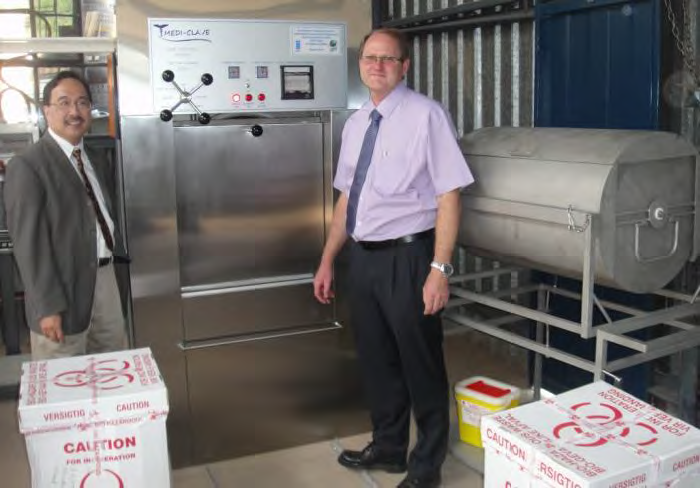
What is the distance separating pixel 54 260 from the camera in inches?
102

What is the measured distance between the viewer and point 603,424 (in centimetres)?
159

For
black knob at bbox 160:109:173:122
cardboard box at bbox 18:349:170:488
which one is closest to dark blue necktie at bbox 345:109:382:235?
black knob at bbox 160:109:173:122

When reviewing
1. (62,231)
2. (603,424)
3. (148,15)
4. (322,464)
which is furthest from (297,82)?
(603,424)

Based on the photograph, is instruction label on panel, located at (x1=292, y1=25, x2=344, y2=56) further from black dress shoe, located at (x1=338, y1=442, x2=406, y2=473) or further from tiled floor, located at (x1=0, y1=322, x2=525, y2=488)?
black dress shoe, located at (x1=338, y1=442, x2=406, y2=473)

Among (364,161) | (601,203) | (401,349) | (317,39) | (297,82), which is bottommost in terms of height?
(401,349)

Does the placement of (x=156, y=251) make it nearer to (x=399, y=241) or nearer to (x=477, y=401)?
(x=399, y=241)

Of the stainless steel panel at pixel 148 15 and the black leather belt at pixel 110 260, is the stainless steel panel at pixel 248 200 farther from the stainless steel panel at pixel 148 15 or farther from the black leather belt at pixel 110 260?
the black leather belt at pixel 110 260

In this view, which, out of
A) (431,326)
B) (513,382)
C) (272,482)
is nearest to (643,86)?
(431,326)

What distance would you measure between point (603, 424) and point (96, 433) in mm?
1057

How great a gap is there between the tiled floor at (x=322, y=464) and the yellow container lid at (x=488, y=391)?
243mm

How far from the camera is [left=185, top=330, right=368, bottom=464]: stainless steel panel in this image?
3.34 m

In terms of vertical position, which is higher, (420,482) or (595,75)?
(595,75)

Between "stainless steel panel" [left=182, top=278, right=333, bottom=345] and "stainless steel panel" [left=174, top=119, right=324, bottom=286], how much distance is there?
3.0 inches

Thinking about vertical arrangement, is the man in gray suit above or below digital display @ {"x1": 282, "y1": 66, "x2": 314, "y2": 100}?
below
